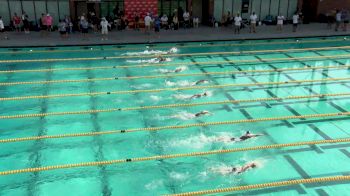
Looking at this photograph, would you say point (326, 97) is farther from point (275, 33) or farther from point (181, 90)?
Answer: point (275, 33)

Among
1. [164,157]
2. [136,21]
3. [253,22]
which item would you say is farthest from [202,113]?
[136,21]

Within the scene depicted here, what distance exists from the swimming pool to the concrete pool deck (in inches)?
31.9

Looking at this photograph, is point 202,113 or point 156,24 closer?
point 202,113

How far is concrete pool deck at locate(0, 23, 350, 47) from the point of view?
20.4m

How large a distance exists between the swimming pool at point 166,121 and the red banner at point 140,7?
4.62 m

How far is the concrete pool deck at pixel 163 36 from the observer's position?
66.8 feet

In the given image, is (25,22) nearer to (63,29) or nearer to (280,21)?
(63,29)

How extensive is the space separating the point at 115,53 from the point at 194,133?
9.00 metres

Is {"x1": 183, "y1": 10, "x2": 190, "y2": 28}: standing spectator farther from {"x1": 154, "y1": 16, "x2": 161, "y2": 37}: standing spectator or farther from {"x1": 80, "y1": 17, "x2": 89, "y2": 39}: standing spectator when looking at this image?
{"x1": 80, "y1": 17, "x2": 89, "y2": 39}: standing spectator

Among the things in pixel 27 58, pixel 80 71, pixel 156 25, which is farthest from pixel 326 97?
pixel 27 58

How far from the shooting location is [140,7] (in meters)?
23.7

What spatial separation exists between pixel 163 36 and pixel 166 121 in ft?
34.5

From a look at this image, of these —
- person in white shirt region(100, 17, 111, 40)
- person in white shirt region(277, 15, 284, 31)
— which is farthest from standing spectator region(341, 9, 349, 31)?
person in white shirt region(100, 17, 111, 40)

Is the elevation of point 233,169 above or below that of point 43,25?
below
